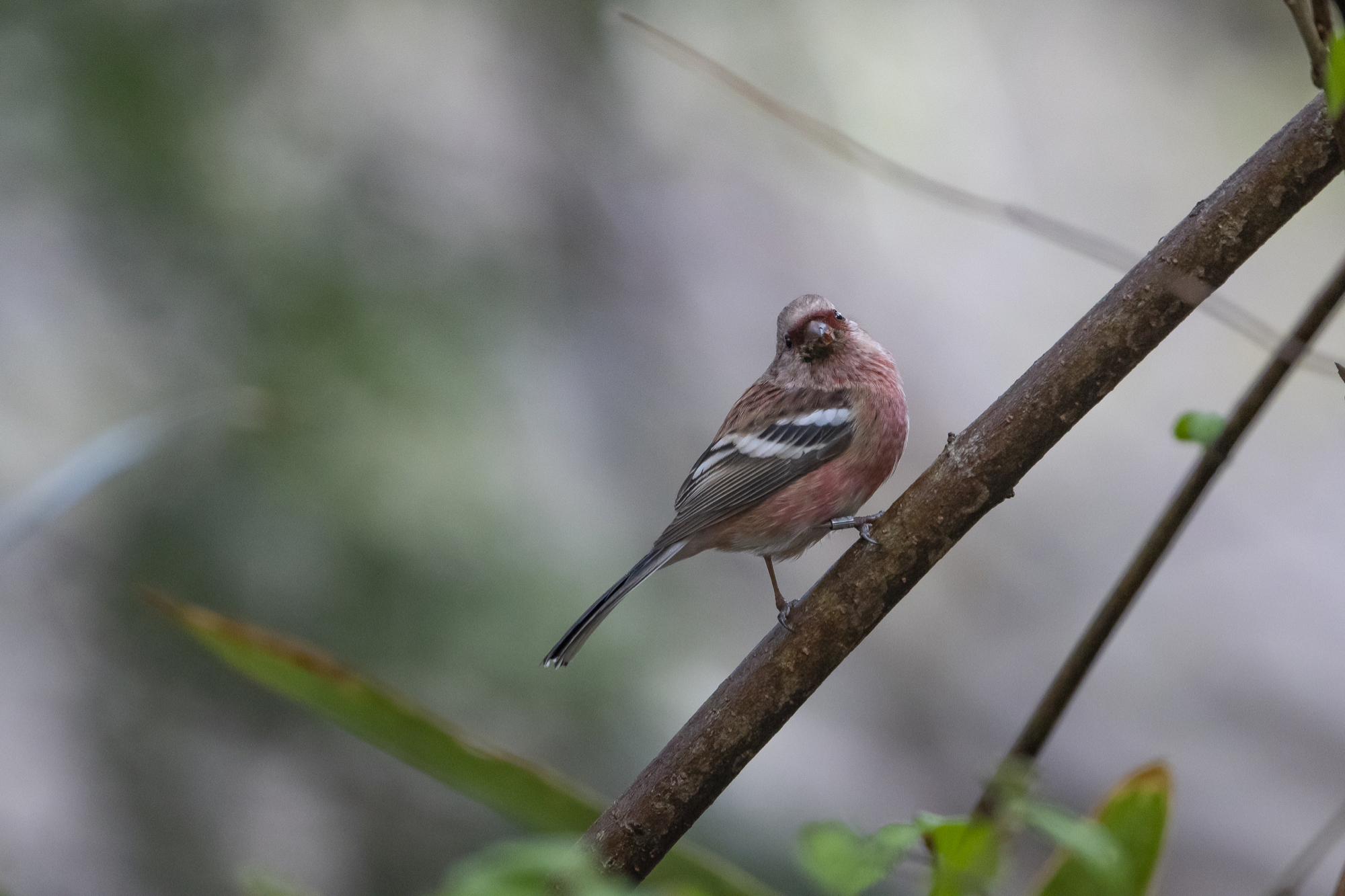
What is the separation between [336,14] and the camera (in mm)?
4457

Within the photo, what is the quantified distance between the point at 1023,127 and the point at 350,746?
3.61 metres

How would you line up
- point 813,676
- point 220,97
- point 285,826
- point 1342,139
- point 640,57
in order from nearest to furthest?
point 1342,139
point 813,676
point 285,826
point 220,97
point 640,57

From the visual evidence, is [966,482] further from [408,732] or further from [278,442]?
[278,442]

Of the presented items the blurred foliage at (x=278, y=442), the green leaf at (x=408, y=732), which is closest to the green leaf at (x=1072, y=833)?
the green leaf at (x=408, y=732)

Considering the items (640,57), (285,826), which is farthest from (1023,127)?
(285,826)

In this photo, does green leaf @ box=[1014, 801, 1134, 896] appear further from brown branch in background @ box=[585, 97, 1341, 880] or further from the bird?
the bird

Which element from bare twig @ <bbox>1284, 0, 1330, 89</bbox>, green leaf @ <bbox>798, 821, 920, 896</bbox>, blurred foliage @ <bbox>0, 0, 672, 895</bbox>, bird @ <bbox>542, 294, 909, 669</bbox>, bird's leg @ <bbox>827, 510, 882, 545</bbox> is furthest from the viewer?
blurred foliage @ <bbox>0, 0, 672, 895</bbox>

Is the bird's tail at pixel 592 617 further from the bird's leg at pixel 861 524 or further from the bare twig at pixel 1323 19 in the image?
the bare twig at pixel 1323 19

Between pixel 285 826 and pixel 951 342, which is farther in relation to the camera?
pixel 951 342

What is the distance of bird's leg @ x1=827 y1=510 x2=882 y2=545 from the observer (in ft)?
3.88

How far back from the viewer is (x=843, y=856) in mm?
580

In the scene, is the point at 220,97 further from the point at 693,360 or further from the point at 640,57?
the point at 693,360

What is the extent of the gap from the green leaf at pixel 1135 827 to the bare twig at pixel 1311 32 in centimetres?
73

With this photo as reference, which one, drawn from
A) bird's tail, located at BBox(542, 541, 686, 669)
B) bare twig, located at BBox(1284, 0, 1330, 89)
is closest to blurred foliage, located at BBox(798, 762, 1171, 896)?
bare twig, located at BBox(1284, 0, 1330, 89)
